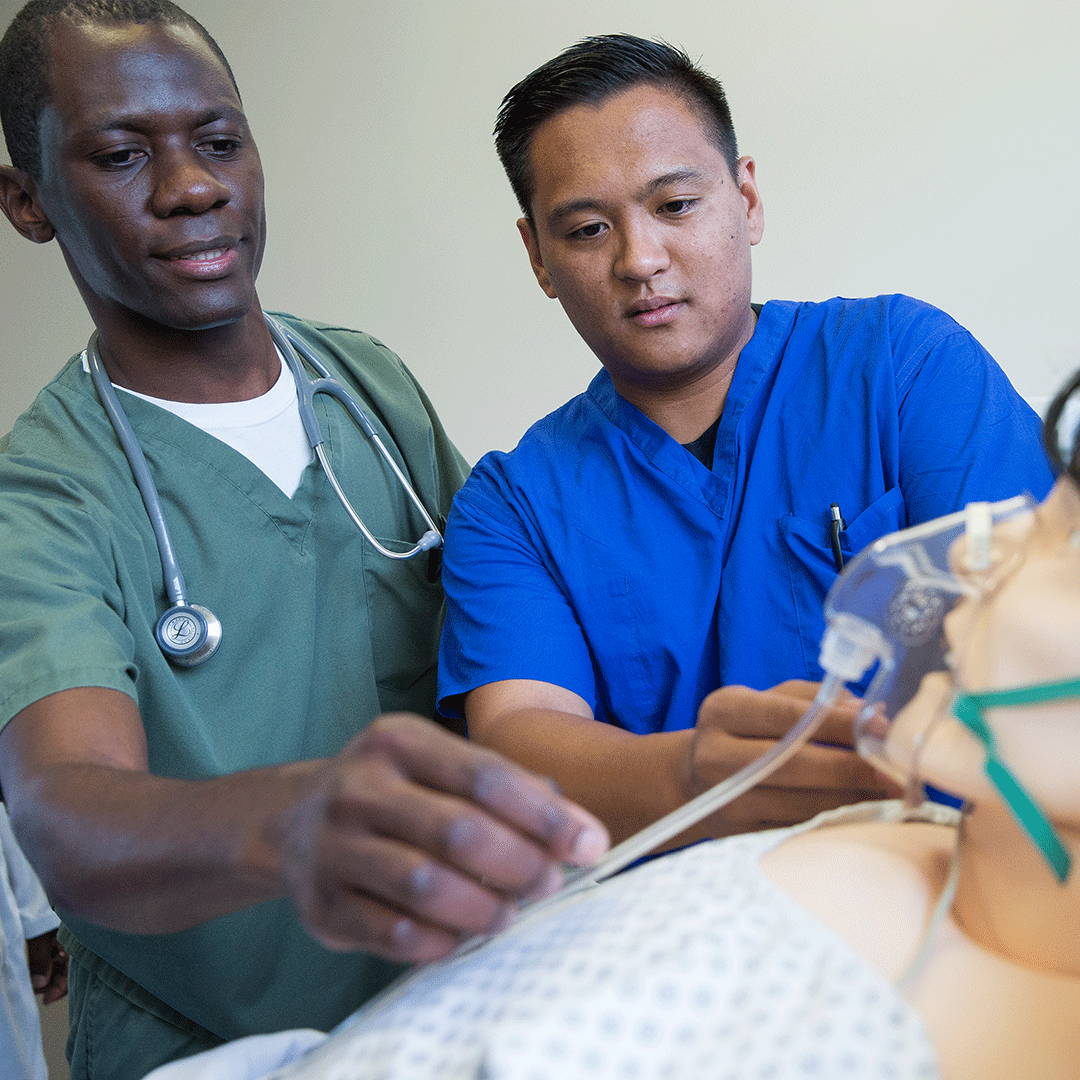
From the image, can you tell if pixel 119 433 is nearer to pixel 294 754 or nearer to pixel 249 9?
pixel 294 754

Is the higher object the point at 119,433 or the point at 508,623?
the point at 119,433

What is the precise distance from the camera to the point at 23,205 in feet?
4.20

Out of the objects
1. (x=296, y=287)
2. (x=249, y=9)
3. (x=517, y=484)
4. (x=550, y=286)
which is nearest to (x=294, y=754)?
(x=517, y=484)

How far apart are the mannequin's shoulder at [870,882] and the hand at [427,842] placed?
7.9 inches

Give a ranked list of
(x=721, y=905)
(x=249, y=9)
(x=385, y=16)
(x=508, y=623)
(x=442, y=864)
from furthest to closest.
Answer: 1. (x=249, y=9)
2. (x=385, y=16)
3. (x=508, y=623)
4. (x=721, y=905)
5. (x=442, y=864)

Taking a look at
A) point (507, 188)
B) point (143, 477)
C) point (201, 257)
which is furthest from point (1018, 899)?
→ point (507, 188)

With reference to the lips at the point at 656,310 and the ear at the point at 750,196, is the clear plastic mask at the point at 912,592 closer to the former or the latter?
the lips at the point at 656,310

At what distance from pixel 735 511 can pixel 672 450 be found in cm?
11

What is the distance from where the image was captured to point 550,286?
133 cm

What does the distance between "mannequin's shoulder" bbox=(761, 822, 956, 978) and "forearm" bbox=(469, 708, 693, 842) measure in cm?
15

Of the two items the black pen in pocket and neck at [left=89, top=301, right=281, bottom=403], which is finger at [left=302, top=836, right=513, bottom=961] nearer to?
the black pen in pocket

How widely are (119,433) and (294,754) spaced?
0.41m

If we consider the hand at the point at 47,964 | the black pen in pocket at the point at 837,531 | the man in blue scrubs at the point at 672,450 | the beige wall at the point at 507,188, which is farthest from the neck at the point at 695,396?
the hand at the point at 47,964

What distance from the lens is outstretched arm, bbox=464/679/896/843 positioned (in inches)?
29.8
